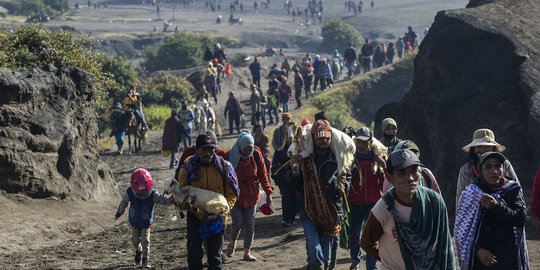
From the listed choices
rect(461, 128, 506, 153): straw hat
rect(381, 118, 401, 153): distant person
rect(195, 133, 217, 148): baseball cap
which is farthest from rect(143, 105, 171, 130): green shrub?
rect(461, 128, 506, 153): straw hat

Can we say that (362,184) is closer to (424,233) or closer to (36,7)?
(424,233)

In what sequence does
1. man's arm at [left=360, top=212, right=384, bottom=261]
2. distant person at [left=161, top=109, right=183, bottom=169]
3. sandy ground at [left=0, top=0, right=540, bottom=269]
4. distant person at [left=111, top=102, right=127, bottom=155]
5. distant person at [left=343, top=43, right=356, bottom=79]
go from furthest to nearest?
1. distant person at [left=343, top=43, right=356, bottom=79]
2. distant person at [left=111, top=102, right=127, bottom=155]
3. distant person at [left=161, top=109, right=183, bottom=169]
4. sandy ground at [left=0, top=0, right=540, bottom=269]
5. man's arm at [left=360, top=212, right=384, bottom=261]

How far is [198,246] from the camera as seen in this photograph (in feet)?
32.5

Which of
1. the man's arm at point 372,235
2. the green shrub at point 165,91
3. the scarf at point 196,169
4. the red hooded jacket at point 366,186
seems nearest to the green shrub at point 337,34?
the green shrub at point 165,91

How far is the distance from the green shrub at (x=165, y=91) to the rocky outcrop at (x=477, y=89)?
18027mm

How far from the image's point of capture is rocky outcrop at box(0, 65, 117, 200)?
15.0 meters

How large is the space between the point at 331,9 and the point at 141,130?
279 ft

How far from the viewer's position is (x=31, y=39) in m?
18.4

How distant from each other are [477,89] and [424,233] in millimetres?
13186

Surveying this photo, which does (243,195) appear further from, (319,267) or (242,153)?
(319,267)

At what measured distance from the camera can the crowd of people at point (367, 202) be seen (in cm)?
672

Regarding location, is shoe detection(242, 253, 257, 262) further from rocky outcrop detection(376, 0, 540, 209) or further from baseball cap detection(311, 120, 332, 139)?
rocky outcrop detection(376, 0, 540, 209)

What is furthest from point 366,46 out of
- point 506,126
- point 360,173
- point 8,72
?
point 360,173

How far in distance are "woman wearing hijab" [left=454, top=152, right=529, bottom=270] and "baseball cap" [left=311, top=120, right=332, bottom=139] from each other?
1721 mm
